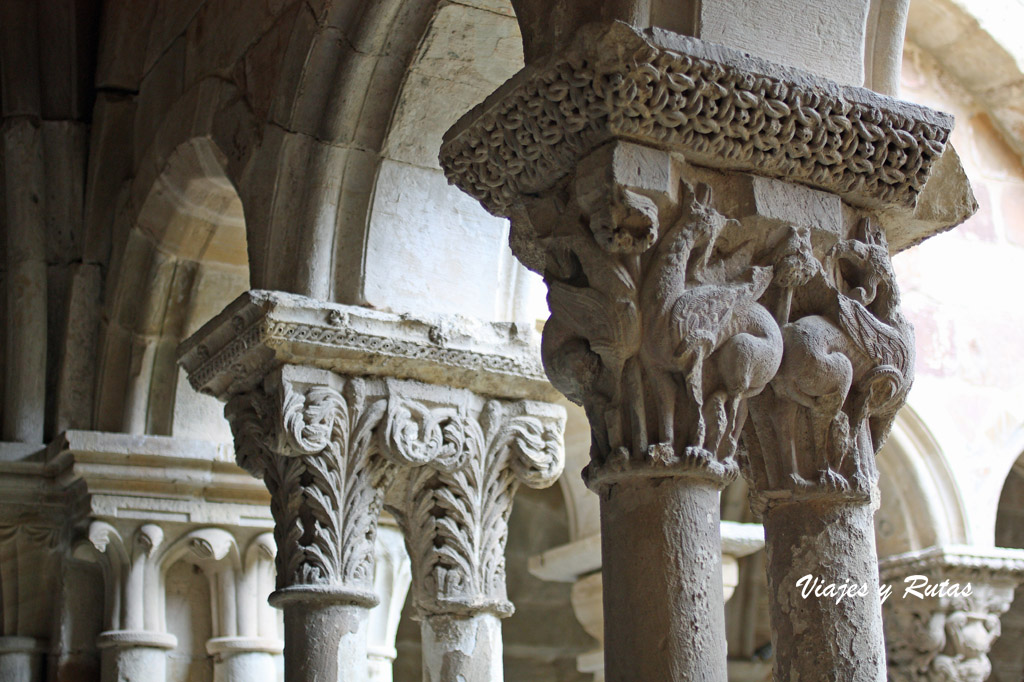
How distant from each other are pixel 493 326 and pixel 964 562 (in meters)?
2.96

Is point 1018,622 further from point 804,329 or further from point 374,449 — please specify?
point 804,329

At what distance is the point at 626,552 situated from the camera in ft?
6.84

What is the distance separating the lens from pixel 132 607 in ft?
13.7

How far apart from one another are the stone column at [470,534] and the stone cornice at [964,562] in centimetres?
267

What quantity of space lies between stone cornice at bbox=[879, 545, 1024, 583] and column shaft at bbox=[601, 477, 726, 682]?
145 inches

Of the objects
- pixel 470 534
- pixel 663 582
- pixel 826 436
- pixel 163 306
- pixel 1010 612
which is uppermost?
pixel 163 306

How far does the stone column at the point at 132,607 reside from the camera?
4152 millimetres

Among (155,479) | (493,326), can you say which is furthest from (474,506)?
(155,479)

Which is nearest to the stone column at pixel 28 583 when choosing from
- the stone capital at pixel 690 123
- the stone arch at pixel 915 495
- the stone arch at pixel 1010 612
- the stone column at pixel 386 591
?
the stone column at pixel 386 591

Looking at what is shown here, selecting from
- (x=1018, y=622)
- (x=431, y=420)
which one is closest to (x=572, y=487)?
(x=431, y=420)

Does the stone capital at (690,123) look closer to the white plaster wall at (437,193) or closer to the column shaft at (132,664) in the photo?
the white plaster wall at (437,193)

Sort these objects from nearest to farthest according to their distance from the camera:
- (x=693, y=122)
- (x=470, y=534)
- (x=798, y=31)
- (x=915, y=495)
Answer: (x=693, y=122), (x=798, y=31), (x=470, y=534), (x=915, y=495)

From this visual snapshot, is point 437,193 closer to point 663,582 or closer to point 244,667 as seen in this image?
point 663,582

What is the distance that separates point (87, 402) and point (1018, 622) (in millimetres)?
5530
